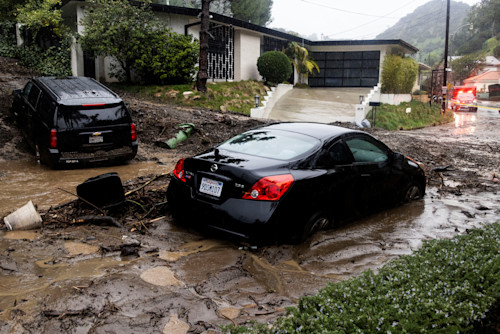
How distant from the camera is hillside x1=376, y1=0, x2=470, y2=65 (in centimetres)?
13812

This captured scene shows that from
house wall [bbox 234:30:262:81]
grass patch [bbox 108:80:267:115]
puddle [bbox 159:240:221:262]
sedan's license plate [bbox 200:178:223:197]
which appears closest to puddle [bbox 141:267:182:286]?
puddle [bbox 159:240:221:262]

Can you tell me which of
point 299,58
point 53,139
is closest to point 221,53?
point 299,58

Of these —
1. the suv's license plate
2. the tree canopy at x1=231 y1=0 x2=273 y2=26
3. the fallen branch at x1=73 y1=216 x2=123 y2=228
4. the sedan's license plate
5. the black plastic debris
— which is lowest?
the fallen branch at x1=73 y1=216 x2=123 y2=228

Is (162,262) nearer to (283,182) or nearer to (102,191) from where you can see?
(283,182)

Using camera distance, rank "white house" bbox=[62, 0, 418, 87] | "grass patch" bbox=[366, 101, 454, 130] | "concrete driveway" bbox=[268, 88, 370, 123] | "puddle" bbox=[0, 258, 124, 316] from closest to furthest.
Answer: "puddle" bbox=[0, 258, 124, 316], "white house" bbox=[62, 0, 418, 87], "concrete driveway" bbox=[268, 88, 370, 123], "grass patch" bbox=[366, 101, 454, 130]

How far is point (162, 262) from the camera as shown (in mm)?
4516

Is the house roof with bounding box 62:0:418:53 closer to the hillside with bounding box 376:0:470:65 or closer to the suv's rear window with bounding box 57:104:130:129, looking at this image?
the suv's rear window with bounding box 57:104:130:129

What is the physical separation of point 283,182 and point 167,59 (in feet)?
51.3

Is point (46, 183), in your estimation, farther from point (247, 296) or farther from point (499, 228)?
point (499, 228)

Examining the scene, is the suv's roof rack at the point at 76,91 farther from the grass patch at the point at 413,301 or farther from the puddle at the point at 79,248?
the grass patch at the point at 413,301

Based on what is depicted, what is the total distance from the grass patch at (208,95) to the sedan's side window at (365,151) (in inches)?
490

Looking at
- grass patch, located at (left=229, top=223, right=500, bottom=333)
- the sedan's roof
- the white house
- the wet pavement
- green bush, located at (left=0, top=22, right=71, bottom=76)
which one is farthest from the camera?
the white house

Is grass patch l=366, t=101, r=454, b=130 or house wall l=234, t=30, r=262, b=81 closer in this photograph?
grass patch l=366, t=101, r=454, b=130

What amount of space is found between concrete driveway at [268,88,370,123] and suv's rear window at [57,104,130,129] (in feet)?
40.5
